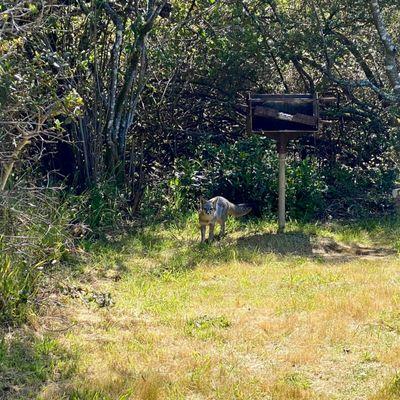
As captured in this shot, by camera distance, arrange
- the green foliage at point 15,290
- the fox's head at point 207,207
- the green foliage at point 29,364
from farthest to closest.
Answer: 1. the fox's head at point 207,207
2. the green foliage at point 15,290
3. the green foliage at point 29,364

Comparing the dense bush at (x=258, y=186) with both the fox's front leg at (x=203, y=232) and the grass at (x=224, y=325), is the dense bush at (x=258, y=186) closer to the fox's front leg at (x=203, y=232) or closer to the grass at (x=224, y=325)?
the fox's front leg at (x=203, y=232)

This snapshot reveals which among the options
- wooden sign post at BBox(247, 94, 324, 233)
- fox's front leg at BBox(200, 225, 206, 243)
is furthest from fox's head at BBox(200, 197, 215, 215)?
wooden sign post at BBox(247, 94, 324, 233)

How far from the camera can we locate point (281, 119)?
390 inches

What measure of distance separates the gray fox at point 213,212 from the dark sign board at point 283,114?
1138mm

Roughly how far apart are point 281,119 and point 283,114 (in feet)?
0.47

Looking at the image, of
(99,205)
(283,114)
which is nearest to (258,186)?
(283,114)

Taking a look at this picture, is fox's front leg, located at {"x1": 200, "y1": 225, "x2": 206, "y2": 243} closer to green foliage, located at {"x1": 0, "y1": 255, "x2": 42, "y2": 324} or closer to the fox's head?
the fox's head

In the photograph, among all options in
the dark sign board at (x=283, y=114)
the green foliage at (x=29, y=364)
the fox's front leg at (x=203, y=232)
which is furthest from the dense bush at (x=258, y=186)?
the green foliage at (x=29, y=364)

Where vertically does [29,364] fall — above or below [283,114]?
below

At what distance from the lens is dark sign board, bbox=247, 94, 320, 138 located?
32.2 feet

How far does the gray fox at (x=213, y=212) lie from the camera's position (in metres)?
9.31

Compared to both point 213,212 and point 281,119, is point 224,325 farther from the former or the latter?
point 281,119

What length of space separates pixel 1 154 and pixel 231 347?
9.35 feet

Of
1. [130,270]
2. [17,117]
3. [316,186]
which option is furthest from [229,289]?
[316,186]
